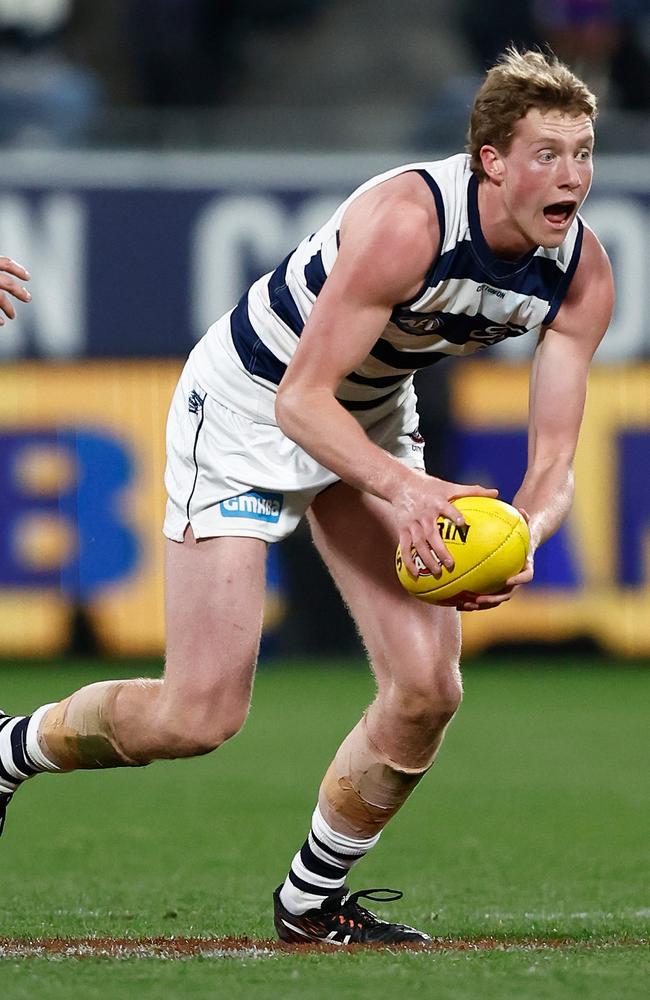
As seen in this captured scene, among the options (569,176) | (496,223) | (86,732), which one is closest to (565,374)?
(496,223)

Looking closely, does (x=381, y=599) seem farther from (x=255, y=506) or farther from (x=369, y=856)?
(x=369, y=856)

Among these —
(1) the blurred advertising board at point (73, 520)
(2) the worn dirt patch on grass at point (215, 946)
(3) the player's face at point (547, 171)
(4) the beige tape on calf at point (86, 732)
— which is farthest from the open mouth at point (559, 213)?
(1) the blurred advertising board at point (73, 520)

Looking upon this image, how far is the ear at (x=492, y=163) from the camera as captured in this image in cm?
477

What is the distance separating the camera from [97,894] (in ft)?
19.3

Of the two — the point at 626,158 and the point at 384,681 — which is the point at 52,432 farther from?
the point at 384,681

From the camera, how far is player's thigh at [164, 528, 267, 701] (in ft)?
16.3

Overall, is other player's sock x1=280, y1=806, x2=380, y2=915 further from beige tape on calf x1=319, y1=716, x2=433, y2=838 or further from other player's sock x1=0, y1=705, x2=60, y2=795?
other player's sock x1=0, y1=705, x2=60, y2=795

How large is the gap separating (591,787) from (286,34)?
34.3 feet

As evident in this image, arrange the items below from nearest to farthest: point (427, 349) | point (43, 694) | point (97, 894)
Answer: point (427, 349), point (97, 894), point (43, 694)

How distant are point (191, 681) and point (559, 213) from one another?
160 centimetres

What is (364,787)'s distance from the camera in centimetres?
513

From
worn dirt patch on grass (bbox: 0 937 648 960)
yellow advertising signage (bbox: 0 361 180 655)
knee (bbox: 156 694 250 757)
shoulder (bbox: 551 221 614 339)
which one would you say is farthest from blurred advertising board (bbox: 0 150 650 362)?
worn dirt patch on grass (bbox: 0 937 648 960)

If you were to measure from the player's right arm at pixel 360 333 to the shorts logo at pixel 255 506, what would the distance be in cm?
46

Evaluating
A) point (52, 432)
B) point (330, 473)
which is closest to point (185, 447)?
point (330, 473)
